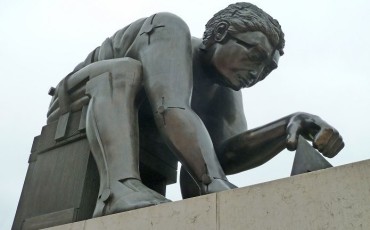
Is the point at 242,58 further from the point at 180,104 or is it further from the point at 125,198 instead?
the point at 125,198

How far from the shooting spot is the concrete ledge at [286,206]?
7.08ft

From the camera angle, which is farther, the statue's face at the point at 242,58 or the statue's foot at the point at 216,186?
the statue's face at the point at 242,58

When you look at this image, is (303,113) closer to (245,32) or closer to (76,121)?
(245,32)

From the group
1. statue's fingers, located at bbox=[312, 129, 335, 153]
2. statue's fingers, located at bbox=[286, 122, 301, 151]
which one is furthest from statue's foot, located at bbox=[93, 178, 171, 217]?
statue's fingers, located at bbox=[312, 129, 335, 153]

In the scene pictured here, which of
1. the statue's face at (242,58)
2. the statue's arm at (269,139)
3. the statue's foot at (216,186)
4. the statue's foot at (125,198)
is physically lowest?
the statue's foot at (125,198)

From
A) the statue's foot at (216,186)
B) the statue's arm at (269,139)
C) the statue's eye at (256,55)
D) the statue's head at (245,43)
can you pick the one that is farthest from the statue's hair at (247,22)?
the statue's foot at (216,186)

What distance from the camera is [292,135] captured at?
3.36 metres

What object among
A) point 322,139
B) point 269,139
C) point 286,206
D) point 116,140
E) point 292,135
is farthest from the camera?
point 269,139

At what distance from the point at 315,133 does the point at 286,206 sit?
119 cm

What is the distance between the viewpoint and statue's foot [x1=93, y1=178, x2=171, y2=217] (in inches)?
121

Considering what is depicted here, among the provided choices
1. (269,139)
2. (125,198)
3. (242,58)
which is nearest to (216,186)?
(125,198)

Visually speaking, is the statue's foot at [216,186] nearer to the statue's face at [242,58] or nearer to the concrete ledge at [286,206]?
the concrete ledge at [286,206]

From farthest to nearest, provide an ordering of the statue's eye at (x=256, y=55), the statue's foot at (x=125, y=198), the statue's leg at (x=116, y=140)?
the statue's eye at (x=256, y=55)
the statue's leg at (x=116, y=140)
the statue's foot at (x=125, y=198)

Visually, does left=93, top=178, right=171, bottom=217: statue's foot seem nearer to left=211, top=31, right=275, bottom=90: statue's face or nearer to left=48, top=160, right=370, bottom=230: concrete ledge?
left=48, top=160, right=370, bottom=230: concrete ledge
